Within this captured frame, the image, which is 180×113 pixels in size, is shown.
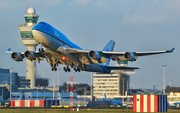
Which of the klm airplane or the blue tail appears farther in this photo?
Result: the blue tail

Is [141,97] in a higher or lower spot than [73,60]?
lower

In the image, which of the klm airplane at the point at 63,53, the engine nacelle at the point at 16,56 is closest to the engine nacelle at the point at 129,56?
the klm airplane at the point at 63,53

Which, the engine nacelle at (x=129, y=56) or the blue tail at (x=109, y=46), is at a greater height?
the blue tail at (x=109, y=46)

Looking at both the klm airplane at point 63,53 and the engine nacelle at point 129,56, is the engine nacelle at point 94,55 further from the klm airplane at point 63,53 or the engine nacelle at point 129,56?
the engine nacelle at point 129,56

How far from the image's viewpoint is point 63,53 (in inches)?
2685

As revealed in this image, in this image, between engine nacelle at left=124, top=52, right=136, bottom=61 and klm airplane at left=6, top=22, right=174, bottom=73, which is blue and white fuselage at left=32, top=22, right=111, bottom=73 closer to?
klm airplane at left=6, top=22, right=174, bottom=73

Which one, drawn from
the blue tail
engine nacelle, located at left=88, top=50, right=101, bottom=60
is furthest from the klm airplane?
the blue tail

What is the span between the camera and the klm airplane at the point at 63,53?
211 feet

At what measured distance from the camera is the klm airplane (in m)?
64.2

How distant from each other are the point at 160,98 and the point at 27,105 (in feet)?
169

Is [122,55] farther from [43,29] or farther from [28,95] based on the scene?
[28,95]

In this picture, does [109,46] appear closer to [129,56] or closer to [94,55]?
[94,55]

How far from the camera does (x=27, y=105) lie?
114 m

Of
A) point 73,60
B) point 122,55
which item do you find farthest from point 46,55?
point 122,55
